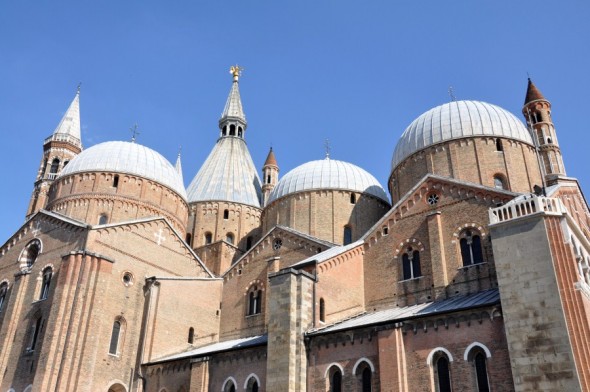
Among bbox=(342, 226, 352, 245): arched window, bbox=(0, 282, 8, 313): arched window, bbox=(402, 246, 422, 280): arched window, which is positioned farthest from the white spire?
bbox=(402, 246, 422, 280): arched window

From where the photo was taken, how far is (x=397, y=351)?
17875 mm

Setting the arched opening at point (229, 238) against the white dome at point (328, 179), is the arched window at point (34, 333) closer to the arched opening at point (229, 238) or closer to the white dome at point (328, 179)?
the arched opening at point (229, 238)

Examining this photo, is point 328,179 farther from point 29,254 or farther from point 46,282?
point 29,254

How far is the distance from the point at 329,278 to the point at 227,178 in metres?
18.5

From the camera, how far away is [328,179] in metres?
32.9

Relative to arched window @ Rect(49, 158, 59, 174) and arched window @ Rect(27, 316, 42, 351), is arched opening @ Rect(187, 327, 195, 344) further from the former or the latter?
arched window @ Rect(49, 158, 59, 174)

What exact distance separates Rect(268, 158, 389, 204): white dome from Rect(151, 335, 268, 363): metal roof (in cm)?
1039

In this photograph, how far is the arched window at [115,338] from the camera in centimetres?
2450

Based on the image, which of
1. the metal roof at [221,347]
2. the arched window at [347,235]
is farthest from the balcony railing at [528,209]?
the arched window at [347,235]

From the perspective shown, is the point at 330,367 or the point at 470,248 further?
the point at 470,248

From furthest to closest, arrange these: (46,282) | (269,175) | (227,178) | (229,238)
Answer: (269,175) < (227,178) < (229,238) < (46,282)

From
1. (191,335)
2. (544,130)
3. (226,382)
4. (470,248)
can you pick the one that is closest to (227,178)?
(191,335)

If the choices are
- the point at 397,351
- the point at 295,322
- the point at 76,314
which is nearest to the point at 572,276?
the point at 397,351

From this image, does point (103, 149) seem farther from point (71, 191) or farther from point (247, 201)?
point (247, 201)
